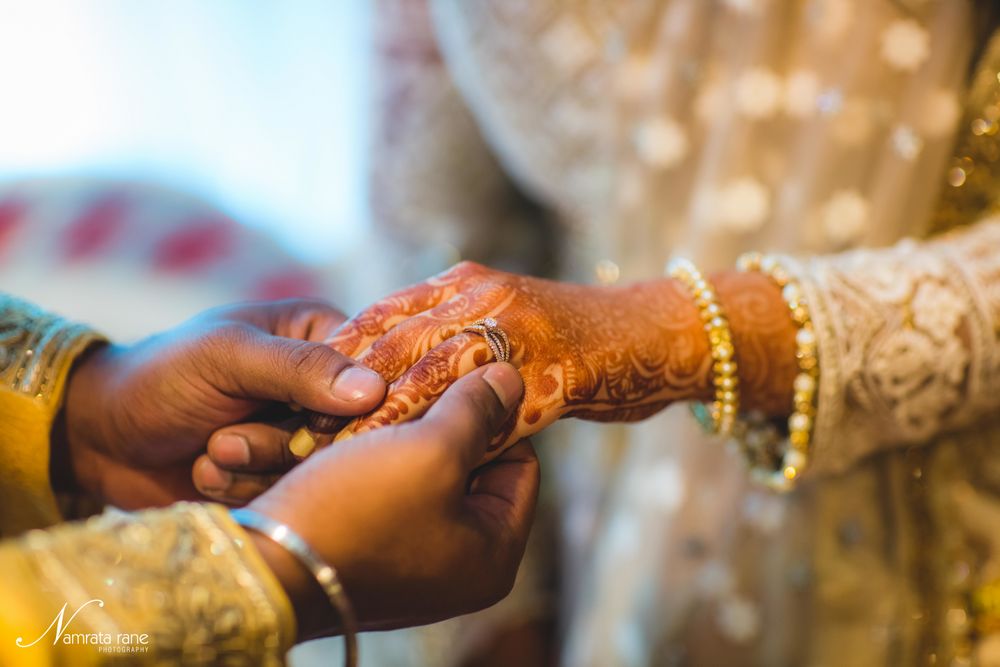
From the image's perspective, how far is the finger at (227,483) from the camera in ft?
2.09

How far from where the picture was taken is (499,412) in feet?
1.82

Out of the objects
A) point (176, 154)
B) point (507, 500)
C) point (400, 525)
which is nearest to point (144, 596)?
point (400, 525)

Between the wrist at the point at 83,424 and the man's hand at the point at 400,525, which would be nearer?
the man's hand at the point at 400,525

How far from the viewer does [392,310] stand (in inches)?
26.4

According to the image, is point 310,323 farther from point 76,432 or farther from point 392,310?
point 76,432

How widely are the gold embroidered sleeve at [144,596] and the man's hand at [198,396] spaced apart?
0.17m

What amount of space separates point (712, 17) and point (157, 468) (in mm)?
745

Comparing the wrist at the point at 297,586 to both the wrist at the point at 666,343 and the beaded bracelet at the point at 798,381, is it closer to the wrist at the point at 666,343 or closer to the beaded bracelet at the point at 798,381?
the wrist at the point at 666,343

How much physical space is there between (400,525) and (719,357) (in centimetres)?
35

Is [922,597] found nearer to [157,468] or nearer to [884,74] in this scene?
[884,74]

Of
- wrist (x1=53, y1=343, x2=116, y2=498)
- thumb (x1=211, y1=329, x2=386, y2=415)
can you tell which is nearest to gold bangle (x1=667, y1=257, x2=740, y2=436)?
thumb (x1=211, y1=329, x2=386, y2=415)

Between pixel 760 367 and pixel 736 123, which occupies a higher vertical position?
pixel 736 123

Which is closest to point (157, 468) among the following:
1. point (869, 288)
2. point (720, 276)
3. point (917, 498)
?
point (720, 276)

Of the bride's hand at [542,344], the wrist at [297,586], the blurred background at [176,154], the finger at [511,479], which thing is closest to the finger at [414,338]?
the bride's hand at [542,344]
